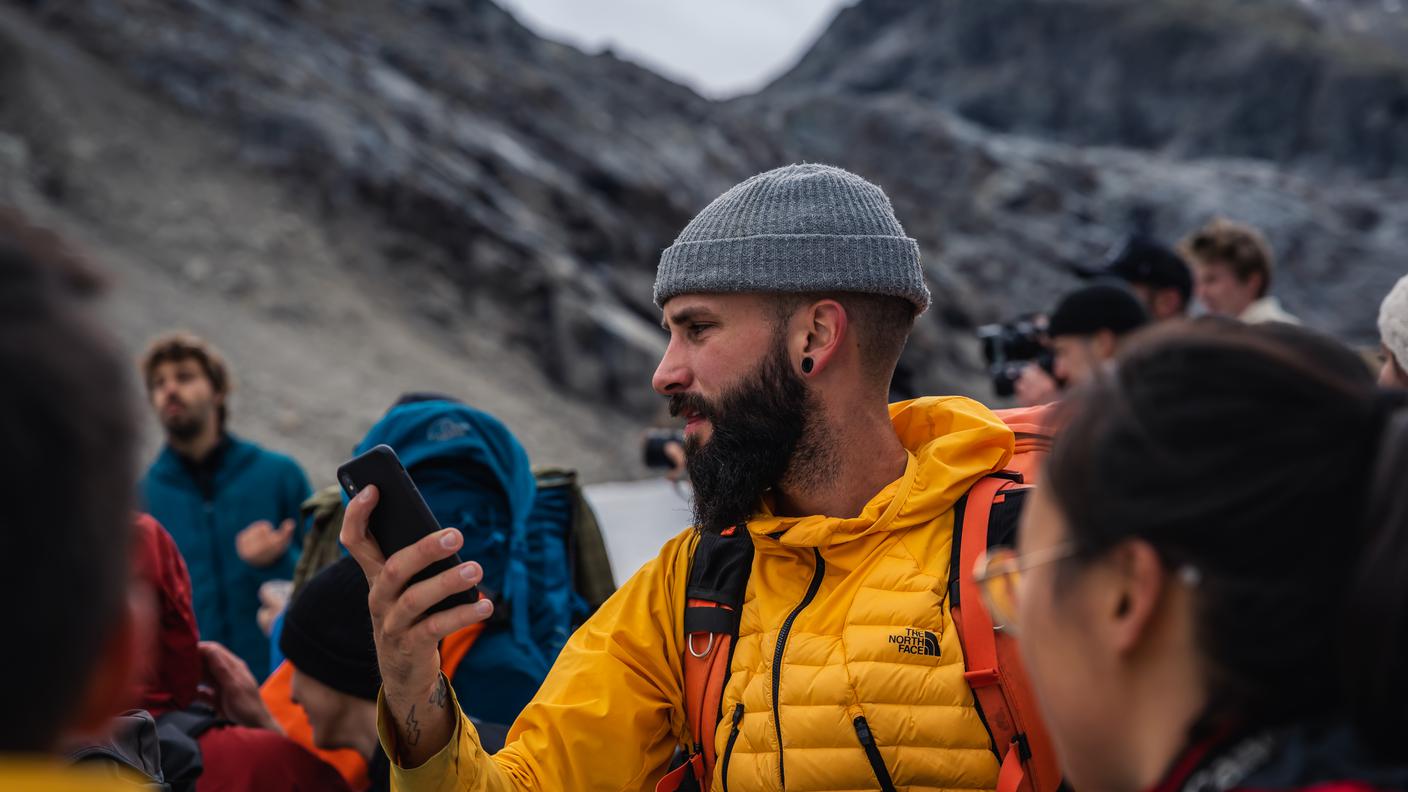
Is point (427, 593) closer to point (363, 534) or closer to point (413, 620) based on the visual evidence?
point (413, 620)

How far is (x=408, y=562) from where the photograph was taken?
2.12m

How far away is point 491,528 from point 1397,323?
8.84 feet

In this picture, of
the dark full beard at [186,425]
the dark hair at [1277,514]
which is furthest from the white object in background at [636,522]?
the dark hair at [1277,514]

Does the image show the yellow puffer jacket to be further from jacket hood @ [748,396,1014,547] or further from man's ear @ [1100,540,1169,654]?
man's ear @ [1100,540,1169,654]

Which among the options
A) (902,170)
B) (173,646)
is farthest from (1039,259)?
(173,646)

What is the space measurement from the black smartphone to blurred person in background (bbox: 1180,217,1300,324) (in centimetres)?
496

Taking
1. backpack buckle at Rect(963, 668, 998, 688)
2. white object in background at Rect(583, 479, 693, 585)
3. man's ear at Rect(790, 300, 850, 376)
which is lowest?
white object in background at Rect(583, 479, 693, 585)

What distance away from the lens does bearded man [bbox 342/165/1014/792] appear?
2.22 m

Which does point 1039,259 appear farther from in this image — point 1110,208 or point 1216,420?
point 1216,420

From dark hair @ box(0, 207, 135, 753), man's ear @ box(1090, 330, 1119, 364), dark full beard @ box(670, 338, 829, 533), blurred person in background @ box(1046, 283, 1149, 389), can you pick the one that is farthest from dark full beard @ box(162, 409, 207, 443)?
dark hair @ box(0, 207, 135, 753)

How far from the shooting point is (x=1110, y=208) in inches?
1813

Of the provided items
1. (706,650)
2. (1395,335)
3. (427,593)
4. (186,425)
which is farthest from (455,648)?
(186,425)

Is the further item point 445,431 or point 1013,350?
point 1013,350

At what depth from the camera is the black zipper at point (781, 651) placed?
2285 mm
